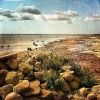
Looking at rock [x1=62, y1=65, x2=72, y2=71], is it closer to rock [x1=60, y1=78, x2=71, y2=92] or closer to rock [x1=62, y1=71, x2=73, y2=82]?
rock [x1=62, y1=71, x2=73, y2=82]

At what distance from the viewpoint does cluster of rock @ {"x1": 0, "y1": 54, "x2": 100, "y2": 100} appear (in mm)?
3895

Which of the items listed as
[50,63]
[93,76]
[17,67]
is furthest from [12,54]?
[93,76]

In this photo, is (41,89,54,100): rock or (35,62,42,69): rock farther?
(35,62,42,69): rock

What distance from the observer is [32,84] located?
13.4ft

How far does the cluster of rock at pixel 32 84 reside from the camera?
12.8ft

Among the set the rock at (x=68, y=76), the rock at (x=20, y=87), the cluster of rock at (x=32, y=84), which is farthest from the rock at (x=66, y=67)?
the rock at (x=20, y=87)

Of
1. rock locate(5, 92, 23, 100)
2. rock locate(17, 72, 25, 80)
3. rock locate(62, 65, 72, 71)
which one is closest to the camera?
rock locate(5, 92, 23, 100)

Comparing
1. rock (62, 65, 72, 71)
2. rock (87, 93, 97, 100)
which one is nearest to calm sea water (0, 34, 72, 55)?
rock (62, 65, 72, 71)

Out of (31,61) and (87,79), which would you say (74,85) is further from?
(31,61)

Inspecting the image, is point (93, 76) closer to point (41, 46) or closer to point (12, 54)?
point (41, 46)

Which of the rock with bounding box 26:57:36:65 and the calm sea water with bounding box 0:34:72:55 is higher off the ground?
the calm sea water with bounding box 0:34:72:55

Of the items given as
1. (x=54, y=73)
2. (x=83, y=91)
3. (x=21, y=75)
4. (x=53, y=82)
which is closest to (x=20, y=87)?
(x=21, y=75)

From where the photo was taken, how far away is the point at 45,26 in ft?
14.6

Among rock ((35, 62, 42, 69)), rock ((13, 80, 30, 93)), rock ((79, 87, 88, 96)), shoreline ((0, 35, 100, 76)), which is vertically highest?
shoreline ((0, 35, 100, 76))
